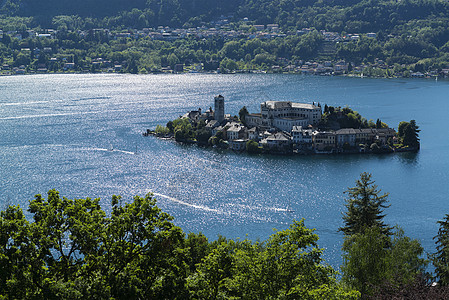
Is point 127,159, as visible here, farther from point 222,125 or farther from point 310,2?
point 310,2

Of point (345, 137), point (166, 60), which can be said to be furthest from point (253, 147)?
point (166, 60)

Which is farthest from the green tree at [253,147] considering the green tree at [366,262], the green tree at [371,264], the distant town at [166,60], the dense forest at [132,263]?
the distant town at [166,60]

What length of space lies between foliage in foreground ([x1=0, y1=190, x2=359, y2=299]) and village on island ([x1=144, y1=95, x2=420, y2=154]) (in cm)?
3076

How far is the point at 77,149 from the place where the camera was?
4194 cm

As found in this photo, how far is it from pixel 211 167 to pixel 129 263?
1054 inches

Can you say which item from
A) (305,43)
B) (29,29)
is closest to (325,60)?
(305,43)

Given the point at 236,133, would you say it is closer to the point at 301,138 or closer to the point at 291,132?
the point at 291,132

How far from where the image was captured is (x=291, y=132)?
143 ft

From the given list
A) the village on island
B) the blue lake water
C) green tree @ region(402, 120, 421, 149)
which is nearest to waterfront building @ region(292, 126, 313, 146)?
the village on island

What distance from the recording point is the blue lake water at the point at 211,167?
27.9 m

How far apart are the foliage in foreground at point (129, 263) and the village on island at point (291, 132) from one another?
1211 inches

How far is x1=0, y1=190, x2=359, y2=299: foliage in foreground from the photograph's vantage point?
384 inches

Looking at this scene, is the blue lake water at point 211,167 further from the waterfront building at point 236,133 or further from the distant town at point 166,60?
the distant town at point 166,60

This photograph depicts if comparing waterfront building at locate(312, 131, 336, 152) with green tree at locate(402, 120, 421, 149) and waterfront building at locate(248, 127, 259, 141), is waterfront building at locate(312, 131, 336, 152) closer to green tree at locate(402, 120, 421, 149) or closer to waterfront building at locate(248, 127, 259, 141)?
waterfront building at locate(248, 127, 259, 141)
